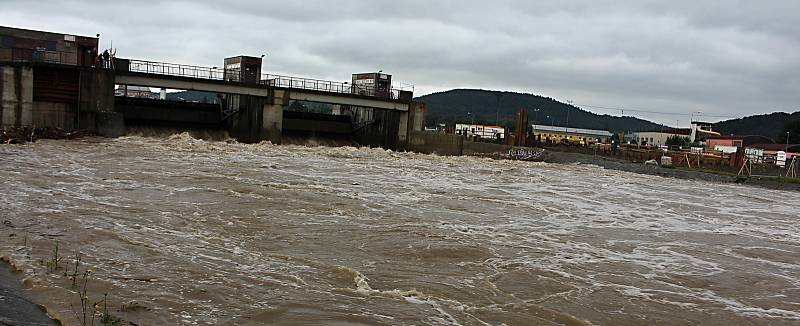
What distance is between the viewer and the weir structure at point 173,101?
34.7m

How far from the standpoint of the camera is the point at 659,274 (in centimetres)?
1086

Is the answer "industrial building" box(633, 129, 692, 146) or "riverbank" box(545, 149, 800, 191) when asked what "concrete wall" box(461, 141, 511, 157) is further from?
"industrial building" box(633, 129, 692, 146)

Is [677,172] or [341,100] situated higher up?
[341,100]

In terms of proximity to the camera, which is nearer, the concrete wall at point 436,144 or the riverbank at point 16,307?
the riverbank at point 16,307

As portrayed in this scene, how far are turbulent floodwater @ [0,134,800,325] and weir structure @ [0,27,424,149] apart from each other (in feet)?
43.3

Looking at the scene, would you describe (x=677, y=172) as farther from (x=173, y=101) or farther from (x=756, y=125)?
(x=756, y=125)

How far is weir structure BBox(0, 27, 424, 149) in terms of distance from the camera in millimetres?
34688

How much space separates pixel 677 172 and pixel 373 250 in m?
35.6

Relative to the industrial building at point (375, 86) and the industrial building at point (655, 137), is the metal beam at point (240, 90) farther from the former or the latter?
the industrial building at point (655, 137)

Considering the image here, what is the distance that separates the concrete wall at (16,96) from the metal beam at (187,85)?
4519 mm

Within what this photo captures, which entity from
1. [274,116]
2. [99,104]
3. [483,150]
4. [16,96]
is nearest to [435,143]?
[483,150]

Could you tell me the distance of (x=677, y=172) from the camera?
41.8 m

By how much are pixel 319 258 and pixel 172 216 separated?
4.33 metres

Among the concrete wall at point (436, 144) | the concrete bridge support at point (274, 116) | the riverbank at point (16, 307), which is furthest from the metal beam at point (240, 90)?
the riverbank at point (16, 307)
